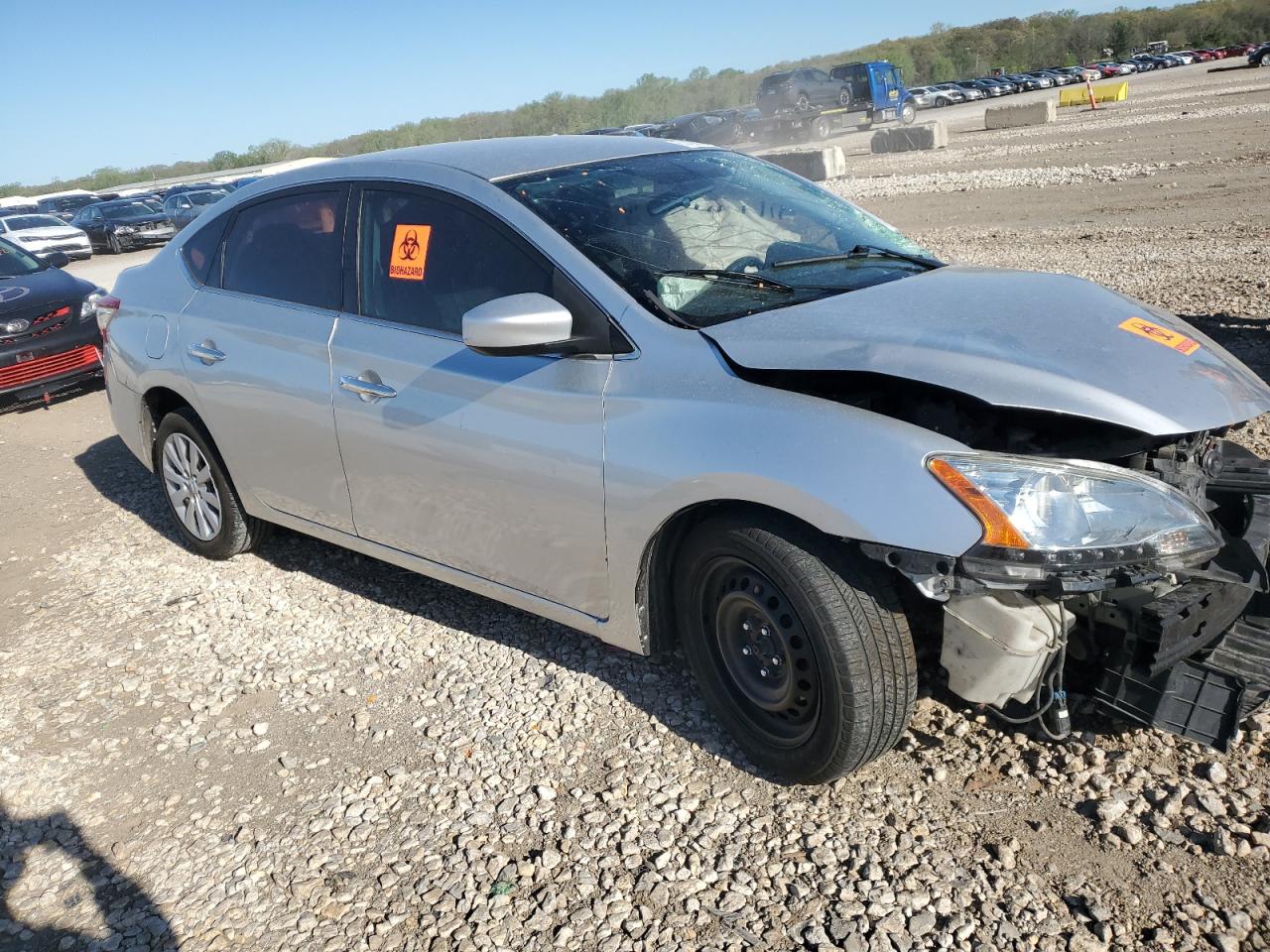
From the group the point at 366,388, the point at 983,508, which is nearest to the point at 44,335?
the point at 366,388

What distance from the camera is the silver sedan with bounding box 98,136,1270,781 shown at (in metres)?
2.69

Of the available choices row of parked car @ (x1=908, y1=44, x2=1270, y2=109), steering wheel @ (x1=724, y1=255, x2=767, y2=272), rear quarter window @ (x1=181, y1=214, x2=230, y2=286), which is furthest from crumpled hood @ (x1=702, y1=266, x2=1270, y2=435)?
row of parked car @ (x1=908, y1=44, x2=1270, y2=109)

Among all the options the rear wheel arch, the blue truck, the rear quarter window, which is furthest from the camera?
the blue truck

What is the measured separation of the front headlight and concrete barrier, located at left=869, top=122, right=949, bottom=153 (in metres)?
31.9

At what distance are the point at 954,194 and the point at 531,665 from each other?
17049mm

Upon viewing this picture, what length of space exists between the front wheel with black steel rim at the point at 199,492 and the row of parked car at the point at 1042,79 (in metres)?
59.5

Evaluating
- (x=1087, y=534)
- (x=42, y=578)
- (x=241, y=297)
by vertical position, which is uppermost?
(x=241, y=297)

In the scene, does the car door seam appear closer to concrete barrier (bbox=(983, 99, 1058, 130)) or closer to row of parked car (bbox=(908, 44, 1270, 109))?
concrete barrier (bbox=(983, 99, 1058, 130))

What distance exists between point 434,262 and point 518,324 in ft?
2.68

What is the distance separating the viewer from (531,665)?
3998 millimetres

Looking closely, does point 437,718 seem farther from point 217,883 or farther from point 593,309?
point 593,309

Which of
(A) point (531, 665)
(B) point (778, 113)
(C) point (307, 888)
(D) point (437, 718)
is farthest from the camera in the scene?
(B) point (778, 113)

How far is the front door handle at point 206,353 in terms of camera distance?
4.60m

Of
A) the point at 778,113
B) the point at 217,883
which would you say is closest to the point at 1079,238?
the point at 217,883
